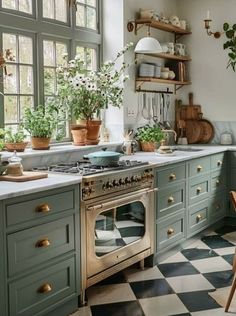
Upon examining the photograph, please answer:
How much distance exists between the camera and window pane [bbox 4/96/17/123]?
12.0 ft

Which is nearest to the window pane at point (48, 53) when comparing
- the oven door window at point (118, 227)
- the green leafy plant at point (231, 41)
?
the oven door window at point (118, 227)

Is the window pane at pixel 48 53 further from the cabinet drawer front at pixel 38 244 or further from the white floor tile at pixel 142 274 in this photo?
the white floor tile at pixel 142 274

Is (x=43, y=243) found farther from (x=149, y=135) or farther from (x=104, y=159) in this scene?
(x=149, y=135)

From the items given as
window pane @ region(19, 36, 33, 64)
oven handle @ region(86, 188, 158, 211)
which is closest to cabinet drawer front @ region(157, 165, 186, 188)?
oven handle @ region(86, 188, 158, 211)

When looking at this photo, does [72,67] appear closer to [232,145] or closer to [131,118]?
[131,118]

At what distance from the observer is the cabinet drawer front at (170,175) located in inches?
156

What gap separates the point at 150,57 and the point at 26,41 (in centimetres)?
165

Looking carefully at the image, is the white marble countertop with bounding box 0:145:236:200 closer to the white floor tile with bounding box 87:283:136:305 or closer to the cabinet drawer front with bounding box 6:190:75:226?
the cabinet drawer front with bounding box 6:190:75:226

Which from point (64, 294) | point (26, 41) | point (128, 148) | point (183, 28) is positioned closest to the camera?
point (64, 294)

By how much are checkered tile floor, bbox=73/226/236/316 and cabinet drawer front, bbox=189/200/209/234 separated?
0.91 feet

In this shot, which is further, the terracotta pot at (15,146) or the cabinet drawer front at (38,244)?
the terracotta pot at (15,146)

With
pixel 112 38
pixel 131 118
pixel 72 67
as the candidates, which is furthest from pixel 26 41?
pixel 131 118

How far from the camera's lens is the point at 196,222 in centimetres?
464

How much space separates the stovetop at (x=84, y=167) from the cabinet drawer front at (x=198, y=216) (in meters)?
0.99
